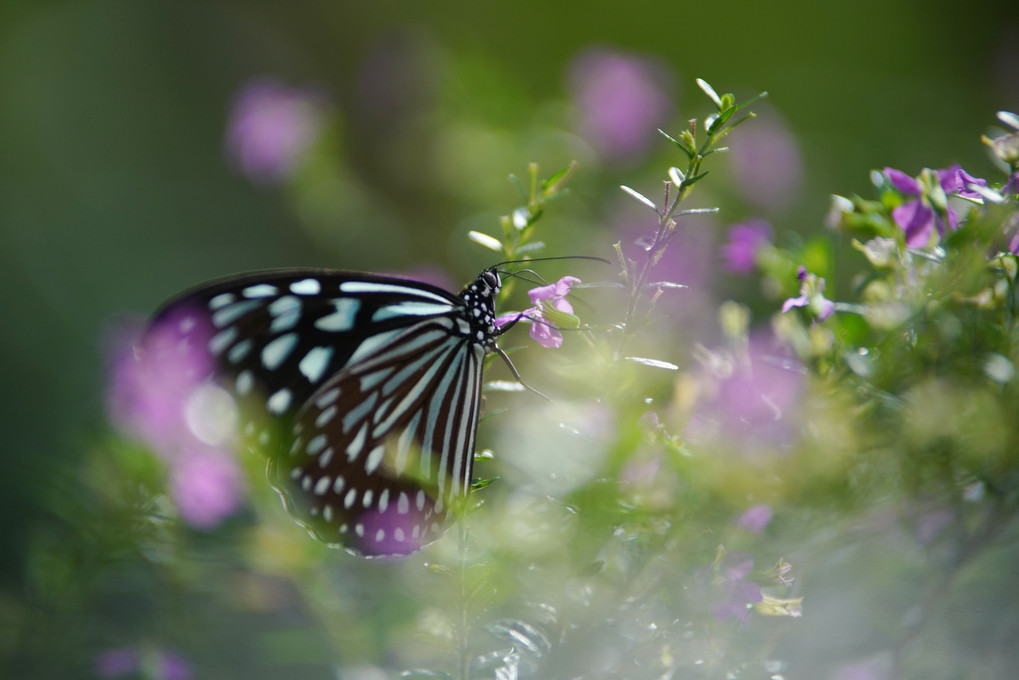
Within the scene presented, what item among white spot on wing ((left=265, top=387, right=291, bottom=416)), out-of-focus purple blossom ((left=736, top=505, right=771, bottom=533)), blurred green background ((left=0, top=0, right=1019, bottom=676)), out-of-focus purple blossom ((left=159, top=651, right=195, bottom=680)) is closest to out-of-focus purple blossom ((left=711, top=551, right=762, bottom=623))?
out-of-focus purple blossom ((left=736, top=505, right=771, bottom=533))

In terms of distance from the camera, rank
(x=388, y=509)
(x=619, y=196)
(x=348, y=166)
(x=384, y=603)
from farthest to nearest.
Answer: (x=348, y=166) → (x=619, y=196) → (x=388, y=509) → (x=384, y=603)

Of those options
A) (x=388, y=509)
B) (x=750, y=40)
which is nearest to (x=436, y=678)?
(x=388, y=509)

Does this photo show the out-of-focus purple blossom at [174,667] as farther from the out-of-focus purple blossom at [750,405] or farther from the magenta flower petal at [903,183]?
the magenta flower petal at [903,183]

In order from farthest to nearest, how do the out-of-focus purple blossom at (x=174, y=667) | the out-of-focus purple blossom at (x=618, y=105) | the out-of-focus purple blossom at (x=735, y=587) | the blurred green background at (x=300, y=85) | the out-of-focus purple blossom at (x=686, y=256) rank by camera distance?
the blurred green background at (x=300, y=85), the out-of-focus purple blossom at (x=618, y=105), the out-of-focus purple blossom at (x=686, y=256), the out-of-focus purple blossom at (x=174, y=667), the out-of-focus purple blossom at (x=735, y=587)

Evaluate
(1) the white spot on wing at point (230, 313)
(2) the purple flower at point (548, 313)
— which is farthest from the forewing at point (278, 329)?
(2) the purple flower at point (548, 313)

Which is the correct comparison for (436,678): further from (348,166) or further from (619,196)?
(348,166)

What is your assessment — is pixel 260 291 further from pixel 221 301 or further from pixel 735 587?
pixel 735 587
